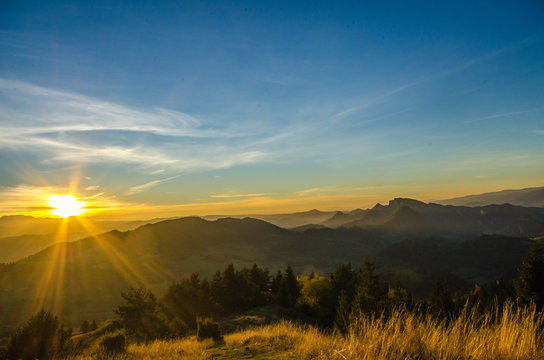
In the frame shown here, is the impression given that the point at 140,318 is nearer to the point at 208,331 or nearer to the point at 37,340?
the point at 37,340

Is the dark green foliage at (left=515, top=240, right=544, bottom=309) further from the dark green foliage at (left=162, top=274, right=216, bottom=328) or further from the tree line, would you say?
the dark green foliage at (left=162, top=274, right=216, bottom=328)

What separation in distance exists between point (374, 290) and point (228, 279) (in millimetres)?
28183

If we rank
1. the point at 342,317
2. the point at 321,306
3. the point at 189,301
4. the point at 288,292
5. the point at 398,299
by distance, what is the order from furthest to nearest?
the point at 288,292 → the point at 189,301 → the point at 321,306 → the point at 398,299 → the point at 342,317

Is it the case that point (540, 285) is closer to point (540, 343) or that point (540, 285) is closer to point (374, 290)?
point (374, 290)

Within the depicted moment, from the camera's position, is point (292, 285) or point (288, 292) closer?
point (288, 292)

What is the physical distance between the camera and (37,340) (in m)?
11.4

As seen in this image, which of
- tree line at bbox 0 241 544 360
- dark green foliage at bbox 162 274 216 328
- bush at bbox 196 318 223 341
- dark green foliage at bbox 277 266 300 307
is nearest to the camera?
tree line at bbox 0 241 544 360

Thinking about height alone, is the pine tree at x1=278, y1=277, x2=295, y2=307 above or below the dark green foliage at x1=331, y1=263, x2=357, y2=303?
below

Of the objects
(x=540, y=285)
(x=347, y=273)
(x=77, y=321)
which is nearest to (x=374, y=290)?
(x=347, y=273)

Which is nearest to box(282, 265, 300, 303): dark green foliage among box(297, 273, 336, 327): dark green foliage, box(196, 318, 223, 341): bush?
box(297, 273, 336, 327): dark green foliage

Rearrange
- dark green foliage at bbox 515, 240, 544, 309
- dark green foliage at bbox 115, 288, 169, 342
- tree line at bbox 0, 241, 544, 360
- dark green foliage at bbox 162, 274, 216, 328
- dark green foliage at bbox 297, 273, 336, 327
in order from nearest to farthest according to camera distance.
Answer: tree line at bbox 0, 241, 544, 360 < dark green foliage at bbox 115, 288, 169, 342 < dark green foliage at bbox 515, 240, 544, 309 < dark green foliage at bbox 297, 273, 336, 327 < dark green foliage at bbox 162, 274, 216, 328

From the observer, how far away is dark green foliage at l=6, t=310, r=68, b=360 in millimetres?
10875

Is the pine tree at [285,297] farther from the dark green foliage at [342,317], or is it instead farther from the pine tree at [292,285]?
the dark green foliage at [342,317]

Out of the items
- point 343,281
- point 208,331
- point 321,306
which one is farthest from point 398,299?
point 343,281
